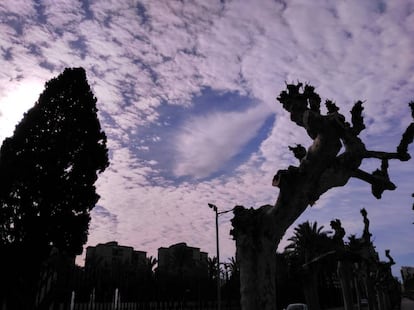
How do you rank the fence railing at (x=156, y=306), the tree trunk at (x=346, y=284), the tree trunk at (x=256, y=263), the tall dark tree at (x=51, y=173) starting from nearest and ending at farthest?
the tree trunk at (x=256, y=263) < the tree trunk at (x=346, y=284) < the fence railing at (x=156, y=306) < the tall dark tree at (x=51, y=173)

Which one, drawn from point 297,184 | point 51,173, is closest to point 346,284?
point 297,184

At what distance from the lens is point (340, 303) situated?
46.9 metres

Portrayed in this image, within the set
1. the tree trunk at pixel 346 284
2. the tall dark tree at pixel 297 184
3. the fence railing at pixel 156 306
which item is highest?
the tall dark tree at pixel 297 184

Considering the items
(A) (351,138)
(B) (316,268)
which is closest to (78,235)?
(B) (316,268)

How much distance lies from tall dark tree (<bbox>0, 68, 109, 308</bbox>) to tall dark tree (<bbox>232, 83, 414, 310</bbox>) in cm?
1220

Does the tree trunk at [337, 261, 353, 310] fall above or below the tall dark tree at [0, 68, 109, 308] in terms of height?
below

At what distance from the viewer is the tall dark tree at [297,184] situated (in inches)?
271

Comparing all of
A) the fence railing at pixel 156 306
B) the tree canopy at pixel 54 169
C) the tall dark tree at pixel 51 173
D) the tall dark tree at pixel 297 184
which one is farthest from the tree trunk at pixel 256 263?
the tree canopy at pixel 54 169

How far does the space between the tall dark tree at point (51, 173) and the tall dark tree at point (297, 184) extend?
12.2 meters

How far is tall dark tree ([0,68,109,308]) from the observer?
56.6ft

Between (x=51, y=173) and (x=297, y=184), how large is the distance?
48.7 feet

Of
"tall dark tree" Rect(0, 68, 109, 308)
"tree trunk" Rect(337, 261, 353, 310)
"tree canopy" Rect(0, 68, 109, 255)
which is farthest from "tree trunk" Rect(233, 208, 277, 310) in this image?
"tree canopy" Rect(0, 68, 109, 255)

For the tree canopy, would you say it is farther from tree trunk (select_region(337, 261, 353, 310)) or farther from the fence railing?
tree trunk (select_region(337, 261, 353, 310))

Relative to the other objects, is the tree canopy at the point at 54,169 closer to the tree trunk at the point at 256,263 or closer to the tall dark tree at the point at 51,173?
the tall dark tree at the point at 51,173
